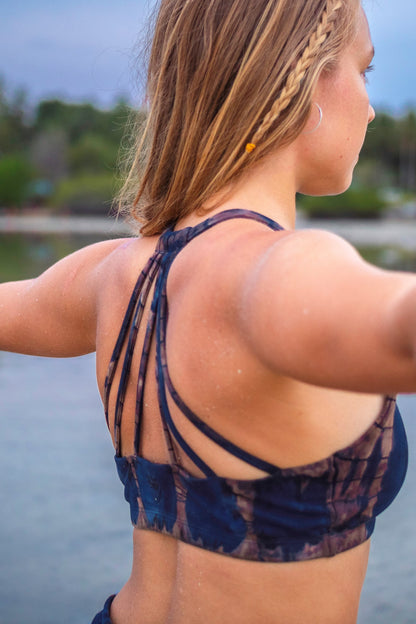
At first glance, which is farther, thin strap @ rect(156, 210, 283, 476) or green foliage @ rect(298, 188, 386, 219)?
green foliage @ rect(298, 188, 386, 219)

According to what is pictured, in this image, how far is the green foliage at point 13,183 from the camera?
29812 millimetres

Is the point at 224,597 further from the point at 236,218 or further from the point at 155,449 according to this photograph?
the point at 236,218

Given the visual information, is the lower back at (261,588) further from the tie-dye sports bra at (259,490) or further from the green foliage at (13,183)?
the green foliage at (13,183)

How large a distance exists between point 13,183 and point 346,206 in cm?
1364

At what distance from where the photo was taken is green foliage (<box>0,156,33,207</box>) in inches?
1174

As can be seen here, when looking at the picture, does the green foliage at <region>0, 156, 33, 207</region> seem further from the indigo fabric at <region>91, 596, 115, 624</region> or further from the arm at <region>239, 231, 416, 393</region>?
the arm at <region>239, 231, 416, 393</region>

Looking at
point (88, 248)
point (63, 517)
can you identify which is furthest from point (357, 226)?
point (88, 248)

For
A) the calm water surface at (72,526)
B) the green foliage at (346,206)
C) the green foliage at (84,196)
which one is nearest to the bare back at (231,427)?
the calm water surface at (72,526)

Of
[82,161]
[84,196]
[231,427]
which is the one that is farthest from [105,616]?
[82,161]

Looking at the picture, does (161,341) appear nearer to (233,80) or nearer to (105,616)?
(233,80)

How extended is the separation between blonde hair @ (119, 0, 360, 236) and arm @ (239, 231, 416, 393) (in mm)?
249

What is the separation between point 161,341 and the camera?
92 cm

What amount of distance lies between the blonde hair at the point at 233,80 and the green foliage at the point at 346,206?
899 inches

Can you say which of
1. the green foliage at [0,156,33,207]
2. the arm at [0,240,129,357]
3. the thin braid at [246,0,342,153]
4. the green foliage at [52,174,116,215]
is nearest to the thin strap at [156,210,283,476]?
the thin braid at [246,0,342,153]
